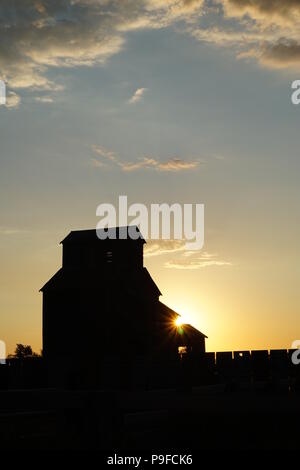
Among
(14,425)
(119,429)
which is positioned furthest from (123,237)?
(119,429)

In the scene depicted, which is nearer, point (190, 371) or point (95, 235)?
point (190, 371)

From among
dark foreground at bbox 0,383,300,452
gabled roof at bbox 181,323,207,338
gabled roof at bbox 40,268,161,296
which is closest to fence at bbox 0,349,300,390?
dark foreground at bbox 0,383,300,452

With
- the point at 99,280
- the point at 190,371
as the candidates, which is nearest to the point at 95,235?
the point at 99,280

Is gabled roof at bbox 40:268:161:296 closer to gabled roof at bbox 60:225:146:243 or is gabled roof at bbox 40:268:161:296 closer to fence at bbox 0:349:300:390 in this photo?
gabled roof at bbox 60:225:146:243

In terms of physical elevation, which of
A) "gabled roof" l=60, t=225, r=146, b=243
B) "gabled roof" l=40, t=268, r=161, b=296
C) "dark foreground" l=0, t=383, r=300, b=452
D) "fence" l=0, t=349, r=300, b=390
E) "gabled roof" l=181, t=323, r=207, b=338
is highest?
"gabled roof" l=60, t=225, r=146, b=243

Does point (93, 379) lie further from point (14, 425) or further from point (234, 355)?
point (14, 425)

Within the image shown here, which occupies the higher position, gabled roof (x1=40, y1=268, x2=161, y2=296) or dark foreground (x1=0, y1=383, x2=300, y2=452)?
gabled roof (x1=40, y1=268, x2=161, y2=296)

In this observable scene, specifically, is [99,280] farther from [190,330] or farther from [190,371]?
[190,371]

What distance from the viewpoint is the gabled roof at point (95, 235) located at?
184 ft

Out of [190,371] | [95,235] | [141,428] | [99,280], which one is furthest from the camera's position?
[95,235]

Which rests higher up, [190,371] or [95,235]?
[95,235]

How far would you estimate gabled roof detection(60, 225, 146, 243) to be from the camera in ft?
184

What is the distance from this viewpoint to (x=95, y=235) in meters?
56.0

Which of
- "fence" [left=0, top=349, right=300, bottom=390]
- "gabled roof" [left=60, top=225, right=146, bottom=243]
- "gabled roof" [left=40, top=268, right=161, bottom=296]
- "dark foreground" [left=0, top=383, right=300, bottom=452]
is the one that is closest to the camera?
"dark foreground" [left=0, top=383, right=300, bottom=452]
